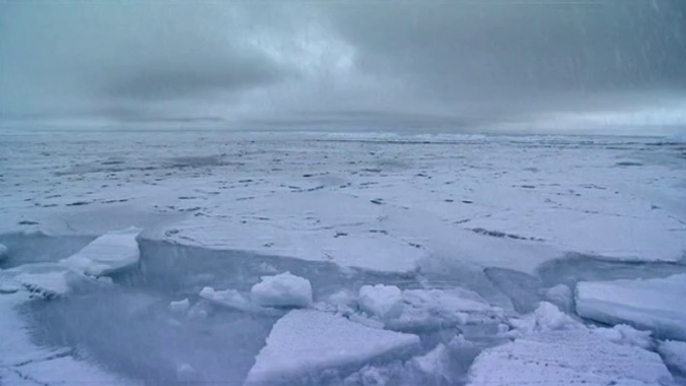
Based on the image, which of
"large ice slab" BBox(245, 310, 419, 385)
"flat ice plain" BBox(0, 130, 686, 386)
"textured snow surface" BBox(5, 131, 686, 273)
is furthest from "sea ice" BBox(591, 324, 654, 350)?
"large ice slab" BBox(245, 310, 419, 385)

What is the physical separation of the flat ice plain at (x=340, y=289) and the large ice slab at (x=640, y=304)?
13 mm

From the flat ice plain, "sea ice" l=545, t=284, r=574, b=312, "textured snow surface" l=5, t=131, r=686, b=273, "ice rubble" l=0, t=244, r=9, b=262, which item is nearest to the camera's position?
the flat ice plain

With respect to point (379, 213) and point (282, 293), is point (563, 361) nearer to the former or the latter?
point (282, 293)

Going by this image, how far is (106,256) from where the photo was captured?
296 cm

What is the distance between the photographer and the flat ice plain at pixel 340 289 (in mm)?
1783

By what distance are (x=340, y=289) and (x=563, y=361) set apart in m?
1.31

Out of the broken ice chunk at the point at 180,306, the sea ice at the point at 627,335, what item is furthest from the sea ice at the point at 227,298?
the sea ice at the point at 627,335

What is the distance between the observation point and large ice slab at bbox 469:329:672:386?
168 cm

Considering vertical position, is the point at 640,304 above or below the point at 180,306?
above

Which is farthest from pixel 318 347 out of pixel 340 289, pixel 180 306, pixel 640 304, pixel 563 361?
pixel 640 304

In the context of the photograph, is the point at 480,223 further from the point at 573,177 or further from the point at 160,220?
the point at 573,177

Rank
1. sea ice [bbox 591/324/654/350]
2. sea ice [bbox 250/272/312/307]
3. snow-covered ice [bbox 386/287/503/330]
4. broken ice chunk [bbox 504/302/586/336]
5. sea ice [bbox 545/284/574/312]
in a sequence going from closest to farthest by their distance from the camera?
1. sea ice [bbox 591/324/654/350]
2. broken ice chunk [bbox 504/302/586/336]
3. snow-covered ice [bbox 386/287/503/330]
4. sea ice [bbox 250/272/312/307]
5. sea ice [bbox 545/284/574/312]

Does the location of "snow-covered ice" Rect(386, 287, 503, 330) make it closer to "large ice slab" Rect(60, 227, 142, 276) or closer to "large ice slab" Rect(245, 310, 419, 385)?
"large ice slab" Rect(245, 310, 419, 385)

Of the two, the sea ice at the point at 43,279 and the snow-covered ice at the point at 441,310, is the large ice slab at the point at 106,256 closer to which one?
the sea ice at the point at 43,279
